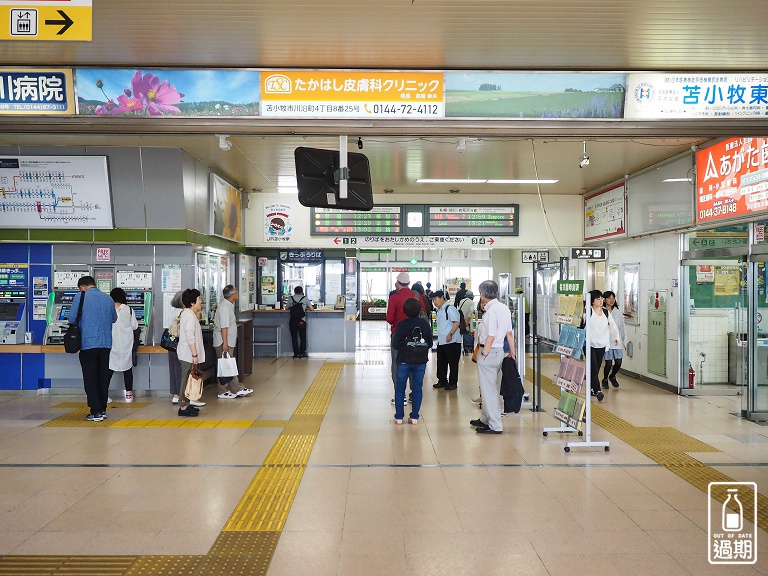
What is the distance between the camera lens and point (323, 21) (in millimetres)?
4383

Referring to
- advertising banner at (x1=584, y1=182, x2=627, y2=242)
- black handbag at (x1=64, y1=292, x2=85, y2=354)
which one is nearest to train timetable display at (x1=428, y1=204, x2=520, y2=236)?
advertising banner at (x1=584, y1=182, x2=627, y2=242)

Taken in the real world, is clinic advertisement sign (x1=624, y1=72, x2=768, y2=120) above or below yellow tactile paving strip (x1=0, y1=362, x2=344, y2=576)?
above

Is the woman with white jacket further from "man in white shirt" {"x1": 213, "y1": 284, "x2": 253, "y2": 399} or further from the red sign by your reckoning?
"man in white shirt" {"x1": 213, "y1": 284, "x2": 253, "y2": 399}

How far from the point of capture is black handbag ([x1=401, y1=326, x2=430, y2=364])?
653cm

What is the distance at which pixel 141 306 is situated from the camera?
27.9 feet

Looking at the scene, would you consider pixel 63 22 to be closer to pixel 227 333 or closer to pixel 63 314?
pixel 227 333

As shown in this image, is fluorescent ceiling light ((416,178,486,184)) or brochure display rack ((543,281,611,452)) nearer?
brochure display rack ((543,281,611,452))

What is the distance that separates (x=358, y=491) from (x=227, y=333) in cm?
422

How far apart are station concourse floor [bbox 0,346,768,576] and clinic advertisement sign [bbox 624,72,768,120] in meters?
2.79

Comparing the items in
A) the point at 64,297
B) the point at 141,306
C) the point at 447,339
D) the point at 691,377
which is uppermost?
the point at 64,297

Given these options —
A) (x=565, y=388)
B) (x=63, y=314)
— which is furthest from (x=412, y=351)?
(x=63, y=314)

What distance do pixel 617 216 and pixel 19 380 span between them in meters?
9.41

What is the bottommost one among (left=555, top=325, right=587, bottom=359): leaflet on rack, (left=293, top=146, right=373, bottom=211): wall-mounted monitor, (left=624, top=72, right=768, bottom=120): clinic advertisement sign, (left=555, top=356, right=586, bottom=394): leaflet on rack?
(left=555, top=356, right=586, bottom=394): leaflet on rack

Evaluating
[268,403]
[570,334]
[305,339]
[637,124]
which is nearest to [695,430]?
[570,334]
